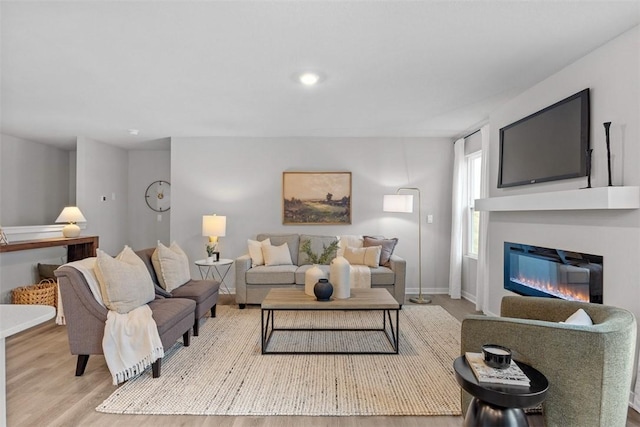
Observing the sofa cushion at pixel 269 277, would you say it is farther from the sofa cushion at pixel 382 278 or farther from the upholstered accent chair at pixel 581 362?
the upholstered accent chair at pixel 581 362

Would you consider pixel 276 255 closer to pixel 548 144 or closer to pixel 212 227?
pixel 212 227

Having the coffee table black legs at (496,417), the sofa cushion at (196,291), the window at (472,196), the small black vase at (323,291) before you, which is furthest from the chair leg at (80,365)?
the window at (472,196)

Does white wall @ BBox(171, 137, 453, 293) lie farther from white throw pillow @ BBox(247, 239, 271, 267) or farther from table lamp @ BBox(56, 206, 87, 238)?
table lamp @ BBox(56, 206, 87, 238)

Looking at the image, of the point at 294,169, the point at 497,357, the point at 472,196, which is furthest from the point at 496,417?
the point at 294,169

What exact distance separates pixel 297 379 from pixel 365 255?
240 centimetres

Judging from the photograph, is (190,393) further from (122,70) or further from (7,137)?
(7,137)

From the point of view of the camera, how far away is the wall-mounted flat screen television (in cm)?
273

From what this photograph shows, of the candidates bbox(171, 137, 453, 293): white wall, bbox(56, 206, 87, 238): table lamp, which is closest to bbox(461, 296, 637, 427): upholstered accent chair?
bbox(171, 137, 453, 293): white wall

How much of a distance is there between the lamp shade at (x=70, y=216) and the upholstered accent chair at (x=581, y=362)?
18.1ft

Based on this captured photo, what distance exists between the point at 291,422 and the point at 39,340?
2921 millimetres

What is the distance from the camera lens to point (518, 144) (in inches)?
140

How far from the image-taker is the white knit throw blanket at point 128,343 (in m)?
2.57

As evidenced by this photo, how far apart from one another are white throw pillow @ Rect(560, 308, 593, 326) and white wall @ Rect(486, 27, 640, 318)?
582 millimetres

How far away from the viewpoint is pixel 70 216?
5090 mm
